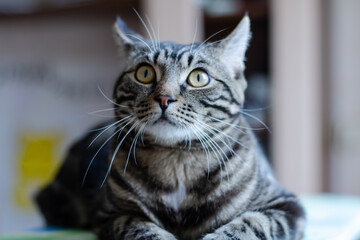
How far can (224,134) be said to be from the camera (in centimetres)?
79

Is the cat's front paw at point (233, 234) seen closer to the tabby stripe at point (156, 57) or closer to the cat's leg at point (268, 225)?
the cat's leg at point (268, 225)

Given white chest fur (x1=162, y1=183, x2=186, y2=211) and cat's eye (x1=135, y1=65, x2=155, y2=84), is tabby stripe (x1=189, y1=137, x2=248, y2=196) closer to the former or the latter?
white chest fur (x1=162, y1=183, x2=186, y2=211)

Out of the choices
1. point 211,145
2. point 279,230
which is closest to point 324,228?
point 279,230

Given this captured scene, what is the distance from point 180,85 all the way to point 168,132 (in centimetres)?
9

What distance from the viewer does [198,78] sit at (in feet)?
2.53

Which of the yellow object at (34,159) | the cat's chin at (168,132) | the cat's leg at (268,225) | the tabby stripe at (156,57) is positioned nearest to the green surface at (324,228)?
the cat's leg at (268,225)

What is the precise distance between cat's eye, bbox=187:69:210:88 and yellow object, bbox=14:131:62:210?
1.45m

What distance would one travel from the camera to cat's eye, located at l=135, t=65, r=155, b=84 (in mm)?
774

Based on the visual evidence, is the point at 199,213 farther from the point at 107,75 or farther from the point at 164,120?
the point at 107,75

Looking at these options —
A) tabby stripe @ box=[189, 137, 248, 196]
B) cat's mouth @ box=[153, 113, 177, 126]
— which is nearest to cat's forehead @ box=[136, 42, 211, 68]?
cat's mouth @ box=[153, 113, 177, 126]

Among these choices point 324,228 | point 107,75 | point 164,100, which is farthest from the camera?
point 107,75

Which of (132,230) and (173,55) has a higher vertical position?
(173,55)

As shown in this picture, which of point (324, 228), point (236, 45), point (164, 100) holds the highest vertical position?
point (236, 45)

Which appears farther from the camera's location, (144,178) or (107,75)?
(107,75)
